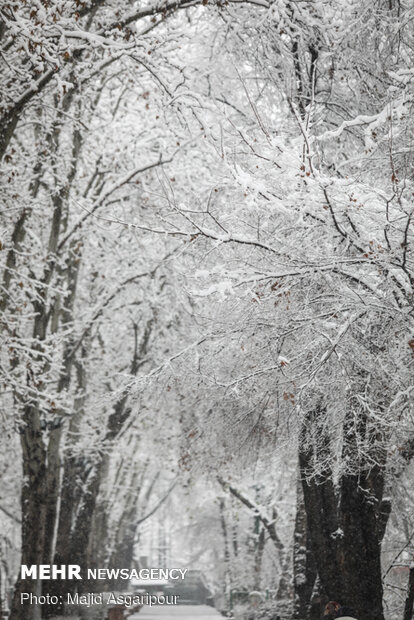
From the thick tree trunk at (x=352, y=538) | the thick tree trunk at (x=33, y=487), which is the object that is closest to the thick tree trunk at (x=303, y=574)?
the thick tree trunk at (x=352, y=538)

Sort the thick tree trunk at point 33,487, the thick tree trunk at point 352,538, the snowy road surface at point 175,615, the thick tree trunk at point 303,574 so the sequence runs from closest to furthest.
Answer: the thick tree trunk at point 352,538 → the thick tree trunk at point 33,487 → the thick tree trunk at point 303,574 → the snowy road surface at point 175,615

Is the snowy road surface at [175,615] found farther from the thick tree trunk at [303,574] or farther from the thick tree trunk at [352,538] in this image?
the thick tree trunk at [352,538]

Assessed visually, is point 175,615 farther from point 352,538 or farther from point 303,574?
point 352,538

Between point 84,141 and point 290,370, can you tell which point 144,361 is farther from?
point 290,370

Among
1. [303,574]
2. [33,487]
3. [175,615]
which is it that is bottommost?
[175,615]

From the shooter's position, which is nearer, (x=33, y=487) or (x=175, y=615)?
(x=33, y=487)

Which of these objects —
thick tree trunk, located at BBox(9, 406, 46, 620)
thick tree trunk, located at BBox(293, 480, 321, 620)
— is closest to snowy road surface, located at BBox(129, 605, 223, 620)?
thick tree trunk, located at BBox(293, 480, 321, 620)

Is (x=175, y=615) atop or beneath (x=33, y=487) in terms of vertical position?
beneath

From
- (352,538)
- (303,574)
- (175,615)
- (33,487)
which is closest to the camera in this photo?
(352,538)

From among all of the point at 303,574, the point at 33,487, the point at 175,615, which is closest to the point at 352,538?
the point at 303,574

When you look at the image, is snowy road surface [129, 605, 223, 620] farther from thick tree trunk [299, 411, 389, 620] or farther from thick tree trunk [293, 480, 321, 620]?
thick tree trunk [299, 411, 389, 620]

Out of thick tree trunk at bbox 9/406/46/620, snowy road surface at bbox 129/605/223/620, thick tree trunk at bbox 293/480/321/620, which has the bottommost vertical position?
snowy road surface at bbox 129/605/223/620

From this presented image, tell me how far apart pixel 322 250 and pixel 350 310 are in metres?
0.79

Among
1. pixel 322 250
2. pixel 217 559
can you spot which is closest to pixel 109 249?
pixel 322 250
